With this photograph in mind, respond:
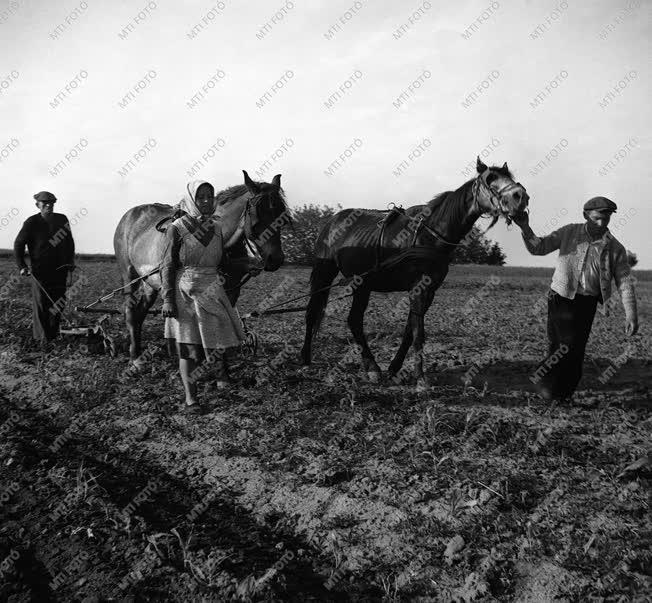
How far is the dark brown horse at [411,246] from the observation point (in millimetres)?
5875

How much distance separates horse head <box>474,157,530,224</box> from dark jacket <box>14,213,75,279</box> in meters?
6.11

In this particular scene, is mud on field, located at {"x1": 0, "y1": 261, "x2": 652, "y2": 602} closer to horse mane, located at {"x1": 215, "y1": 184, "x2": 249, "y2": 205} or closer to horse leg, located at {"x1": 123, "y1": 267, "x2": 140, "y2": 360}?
horse leg, located at {"x1": 123, "y1": 267, "x2": 140, "y2": 360}

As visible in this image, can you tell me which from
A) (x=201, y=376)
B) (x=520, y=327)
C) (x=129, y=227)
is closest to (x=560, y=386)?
(x=201, y=376)

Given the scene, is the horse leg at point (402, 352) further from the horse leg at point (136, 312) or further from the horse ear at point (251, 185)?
the horse leg at point (136, 312)

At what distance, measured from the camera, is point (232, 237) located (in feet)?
20.5

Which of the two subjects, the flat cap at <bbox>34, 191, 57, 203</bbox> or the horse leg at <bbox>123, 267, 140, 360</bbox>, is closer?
the horse leg at <bbox>123, 267, 140, 360</bbox>

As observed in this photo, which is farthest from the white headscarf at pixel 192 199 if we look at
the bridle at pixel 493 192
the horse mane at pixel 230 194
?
the bridle at pixel 493 192

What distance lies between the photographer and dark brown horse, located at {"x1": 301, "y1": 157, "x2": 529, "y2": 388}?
588cm

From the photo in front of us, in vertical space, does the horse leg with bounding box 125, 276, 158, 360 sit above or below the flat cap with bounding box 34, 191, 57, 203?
below

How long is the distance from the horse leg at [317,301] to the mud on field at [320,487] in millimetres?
309

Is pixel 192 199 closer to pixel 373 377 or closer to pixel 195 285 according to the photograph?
pixel 195 285

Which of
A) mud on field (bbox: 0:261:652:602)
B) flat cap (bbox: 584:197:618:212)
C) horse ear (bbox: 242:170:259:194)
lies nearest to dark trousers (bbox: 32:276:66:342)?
mud on field (bbox: 0:261:652:602)

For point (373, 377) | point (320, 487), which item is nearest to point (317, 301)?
point (373, 377)

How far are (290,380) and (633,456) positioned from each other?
363cm
